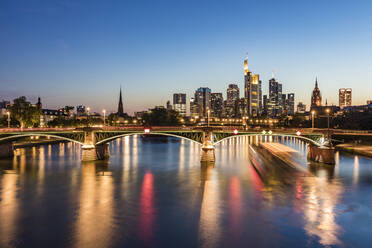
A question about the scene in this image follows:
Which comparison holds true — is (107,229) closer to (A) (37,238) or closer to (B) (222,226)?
(A) (37,238)

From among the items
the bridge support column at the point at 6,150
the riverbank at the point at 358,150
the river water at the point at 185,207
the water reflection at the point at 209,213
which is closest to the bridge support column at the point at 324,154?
the river water at the point at 185,207

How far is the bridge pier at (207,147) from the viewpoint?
62263mm

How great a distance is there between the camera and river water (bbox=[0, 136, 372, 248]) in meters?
26.3

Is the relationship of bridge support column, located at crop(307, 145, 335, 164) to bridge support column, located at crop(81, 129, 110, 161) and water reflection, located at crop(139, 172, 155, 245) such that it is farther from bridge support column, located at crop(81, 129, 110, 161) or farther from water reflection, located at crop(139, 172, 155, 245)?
bridge support column, located at crop(81, 129, 110, 161)

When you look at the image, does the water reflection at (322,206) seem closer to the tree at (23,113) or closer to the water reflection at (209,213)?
the water reflection at (209,213)

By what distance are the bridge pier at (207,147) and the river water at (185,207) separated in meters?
6.02

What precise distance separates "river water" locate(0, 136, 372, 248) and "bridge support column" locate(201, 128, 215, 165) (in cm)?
602

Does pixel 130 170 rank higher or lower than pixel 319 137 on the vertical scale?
lower

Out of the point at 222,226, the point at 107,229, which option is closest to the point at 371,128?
the point at 222,226

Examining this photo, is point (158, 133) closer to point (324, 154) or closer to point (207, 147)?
point (207, 147)

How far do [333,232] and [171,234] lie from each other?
624 inches

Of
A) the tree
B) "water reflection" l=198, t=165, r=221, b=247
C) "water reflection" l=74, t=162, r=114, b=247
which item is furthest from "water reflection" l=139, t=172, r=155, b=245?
the tree

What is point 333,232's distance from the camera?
91.1ft

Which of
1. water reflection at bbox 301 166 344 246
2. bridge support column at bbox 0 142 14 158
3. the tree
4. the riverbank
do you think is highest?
the tree
